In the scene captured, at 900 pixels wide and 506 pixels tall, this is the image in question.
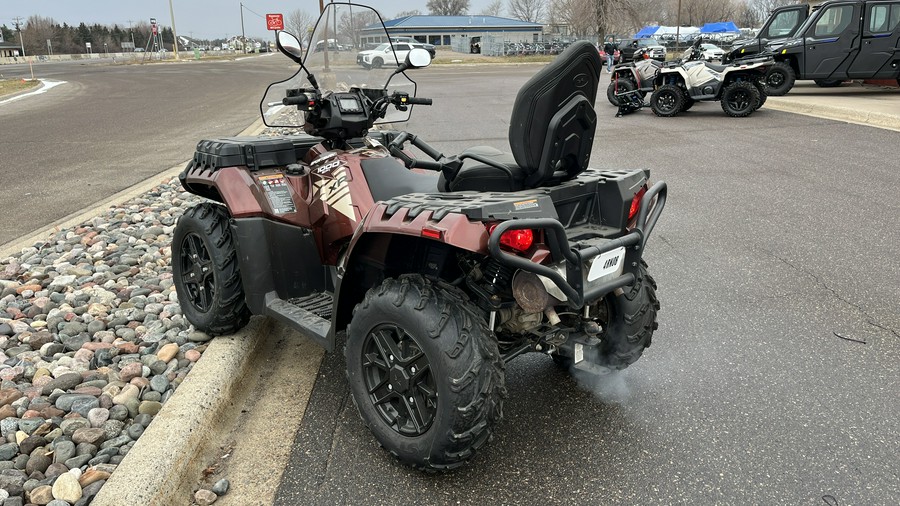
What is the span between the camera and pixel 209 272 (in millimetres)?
3604

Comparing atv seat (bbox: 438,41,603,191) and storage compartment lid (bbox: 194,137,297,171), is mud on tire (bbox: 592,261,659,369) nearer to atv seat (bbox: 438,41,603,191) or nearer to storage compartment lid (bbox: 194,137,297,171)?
atv seat (bbox: 438,41,603,191)

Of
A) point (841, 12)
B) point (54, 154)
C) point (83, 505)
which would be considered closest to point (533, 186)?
point (83, 505)

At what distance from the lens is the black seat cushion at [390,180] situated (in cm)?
319

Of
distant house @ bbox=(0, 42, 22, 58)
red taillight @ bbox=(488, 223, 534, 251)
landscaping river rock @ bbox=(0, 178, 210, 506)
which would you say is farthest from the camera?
distant house @ bbox=(0, 42, 22, 58)

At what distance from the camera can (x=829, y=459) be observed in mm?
2672

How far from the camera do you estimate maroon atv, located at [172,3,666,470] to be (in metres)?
2.35

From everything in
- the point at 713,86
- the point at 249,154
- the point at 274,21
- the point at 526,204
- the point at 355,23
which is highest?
the point at 274,21

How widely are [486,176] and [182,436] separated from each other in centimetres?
170

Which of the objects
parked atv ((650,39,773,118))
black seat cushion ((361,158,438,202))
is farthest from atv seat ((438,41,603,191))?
parked atv ((650,39,773,118))

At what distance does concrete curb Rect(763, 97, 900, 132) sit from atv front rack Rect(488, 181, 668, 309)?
11279mm

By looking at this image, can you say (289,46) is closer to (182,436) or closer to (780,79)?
(182,436)

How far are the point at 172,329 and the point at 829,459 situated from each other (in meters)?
3.52

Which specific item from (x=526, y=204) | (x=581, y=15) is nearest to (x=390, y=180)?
(x=526, y=204)

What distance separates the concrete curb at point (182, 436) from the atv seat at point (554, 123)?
1.70 meters
